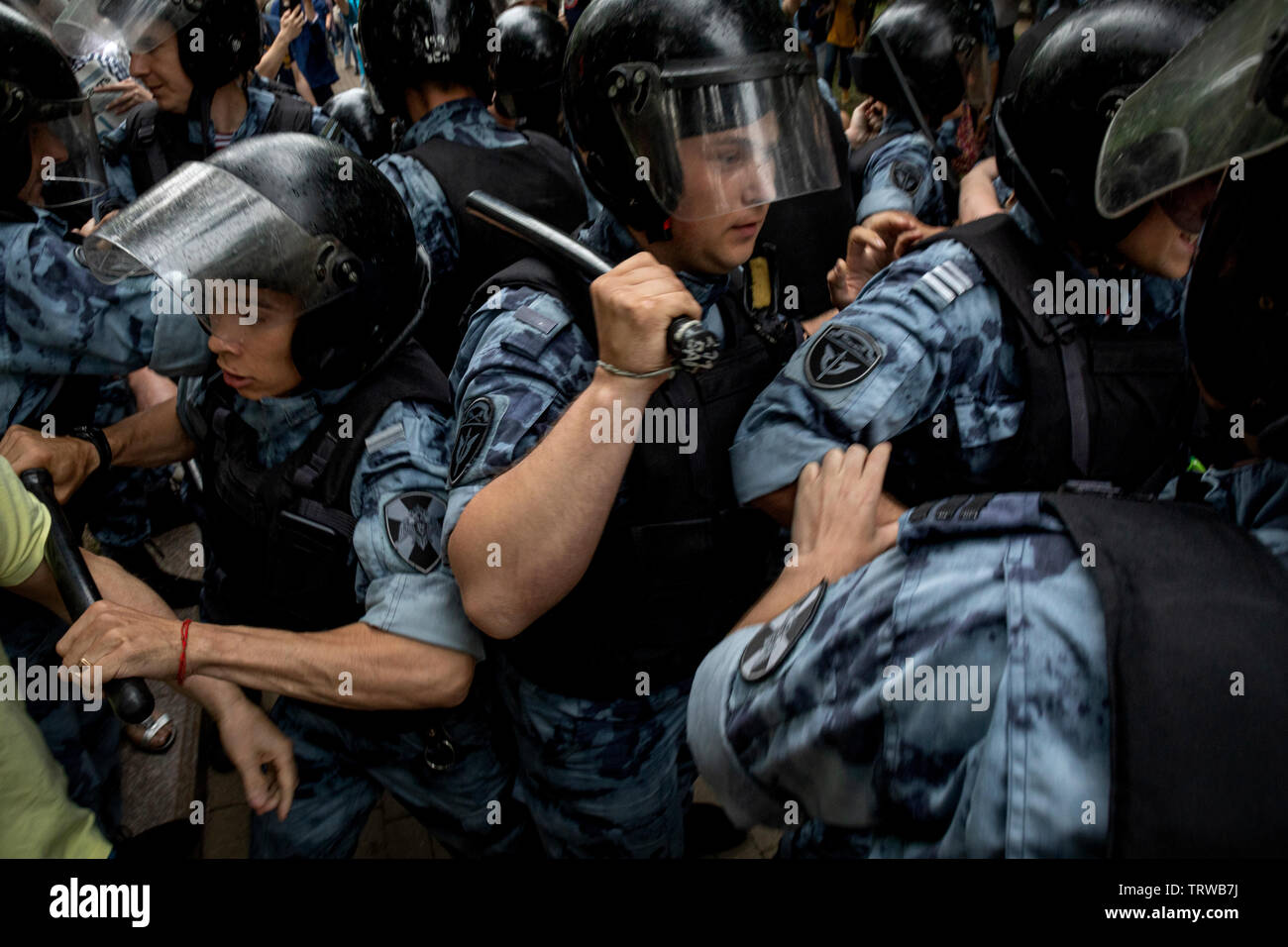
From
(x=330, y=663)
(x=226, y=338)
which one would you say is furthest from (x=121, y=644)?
(x=226, y=338)

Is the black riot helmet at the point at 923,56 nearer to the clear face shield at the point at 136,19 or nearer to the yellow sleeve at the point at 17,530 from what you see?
the clear face shield at the point at 136,19

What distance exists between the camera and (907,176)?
119 inches

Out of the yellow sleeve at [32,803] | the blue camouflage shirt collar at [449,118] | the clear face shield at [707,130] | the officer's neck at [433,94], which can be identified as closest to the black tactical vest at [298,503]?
the yellow sleeve at [32,803]

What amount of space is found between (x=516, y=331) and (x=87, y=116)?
1.71 metres

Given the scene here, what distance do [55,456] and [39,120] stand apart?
0.88 meters

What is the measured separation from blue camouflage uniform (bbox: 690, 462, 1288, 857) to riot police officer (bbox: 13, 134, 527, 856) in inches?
29.0

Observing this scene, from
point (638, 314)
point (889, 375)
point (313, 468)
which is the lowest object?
point (313, 468)

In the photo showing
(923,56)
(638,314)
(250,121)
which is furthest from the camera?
(250,121)

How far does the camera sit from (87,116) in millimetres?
2289

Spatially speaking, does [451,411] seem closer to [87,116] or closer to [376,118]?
[87,116]

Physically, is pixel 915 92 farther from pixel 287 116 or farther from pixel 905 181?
pixel 287 116

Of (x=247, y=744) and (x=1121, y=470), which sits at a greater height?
(x=1121, y=470)
